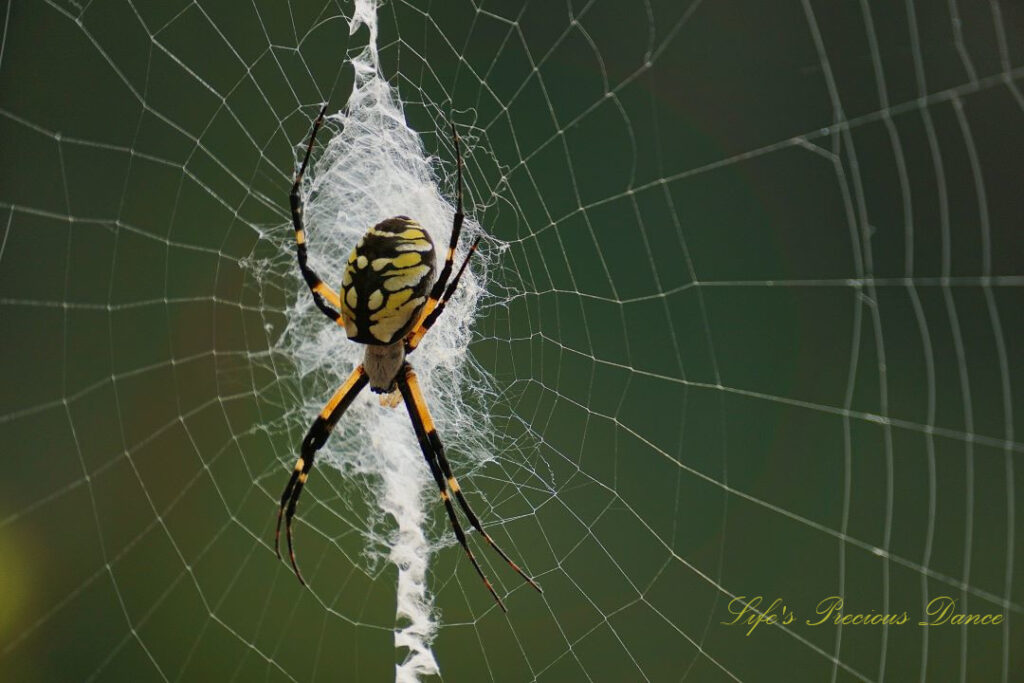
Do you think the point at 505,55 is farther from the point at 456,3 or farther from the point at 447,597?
the point at 447,597

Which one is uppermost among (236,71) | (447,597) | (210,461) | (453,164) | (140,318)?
(236,71)

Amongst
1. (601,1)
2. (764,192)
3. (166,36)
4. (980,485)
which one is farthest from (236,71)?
(980,485)

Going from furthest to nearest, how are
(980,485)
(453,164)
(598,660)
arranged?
1. (980,485)
2. (598,660)
3. (453,164)

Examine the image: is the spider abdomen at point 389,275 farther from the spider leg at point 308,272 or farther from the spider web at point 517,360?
the spider web at point 517,360

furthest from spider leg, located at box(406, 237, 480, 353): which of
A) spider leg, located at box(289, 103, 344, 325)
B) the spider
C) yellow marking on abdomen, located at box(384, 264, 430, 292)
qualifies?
spider leg, located at box(289, 103, 344, 325)

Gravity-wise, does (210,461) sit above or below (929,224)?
below

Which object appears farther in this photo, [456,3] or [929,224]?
[456,3]

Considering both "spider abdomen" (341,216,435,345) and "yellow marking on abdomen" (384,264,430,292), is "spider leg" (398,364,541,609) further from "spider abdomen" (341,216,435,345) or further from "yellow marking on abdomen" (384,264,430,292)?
"yellow marking on abdomen" (384,264,430,292)
